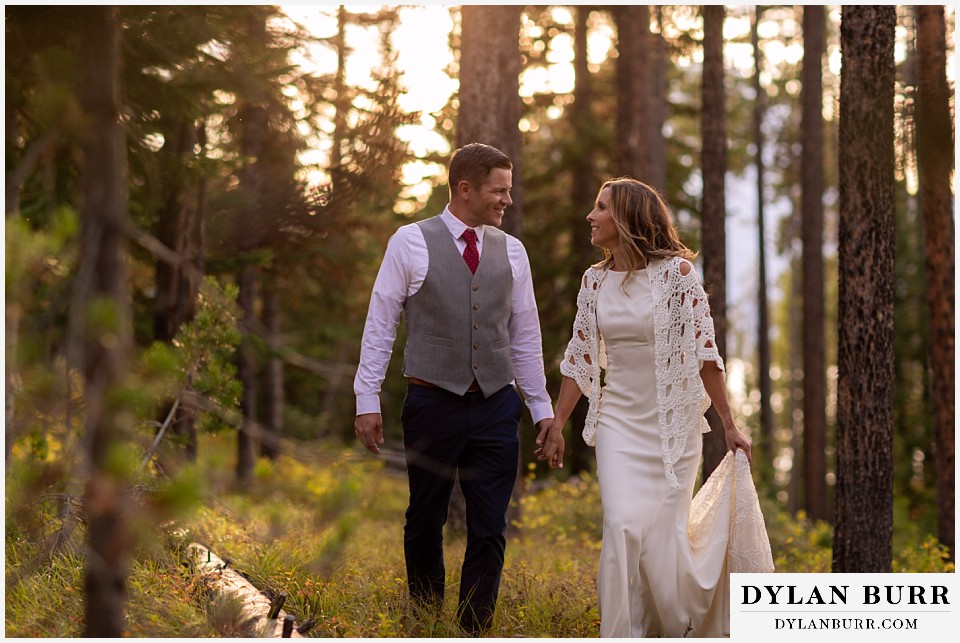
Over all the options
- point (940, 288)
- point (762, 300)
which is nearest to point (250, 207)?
point (940, 288)

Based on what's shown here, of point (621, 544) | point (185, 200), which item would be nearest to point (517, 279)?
point (621, 544)

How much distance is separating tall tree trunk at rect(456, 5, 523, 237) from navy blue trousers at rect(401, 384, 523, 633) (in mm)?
3284

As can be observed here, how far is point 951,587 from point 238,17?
573 centimetres

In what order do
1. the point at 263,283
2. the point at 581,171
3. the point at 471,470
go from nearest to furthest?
1. the point at 471,470
2. the point at 263,283
3. the point at 581,171

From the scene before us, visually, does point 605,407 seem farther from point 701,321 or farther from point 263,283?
point 263,283

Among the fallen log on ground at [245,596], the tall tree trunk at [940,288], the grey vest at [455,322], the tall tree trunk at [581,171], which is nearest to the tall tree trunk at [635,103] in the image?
the tall tree trunk at [581,171]

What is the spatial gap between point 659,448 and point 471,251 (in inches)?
55.7

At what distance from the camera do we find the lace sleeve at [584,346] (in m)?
5.15

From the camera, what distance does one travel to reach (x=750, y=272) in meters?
35.1

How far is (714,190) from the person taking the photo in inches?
413

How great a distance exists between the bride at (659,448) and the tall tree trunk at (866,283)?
230 centimetres

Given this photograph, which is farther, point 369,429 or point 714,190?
point 714,190

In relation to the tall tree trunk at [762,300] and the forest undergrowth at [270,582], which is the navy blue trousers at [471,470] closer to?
the forest undergrowth at [270,582]

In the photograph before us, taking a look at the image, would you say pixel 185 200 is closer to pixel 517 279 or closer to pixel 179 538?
pixel 179 538
